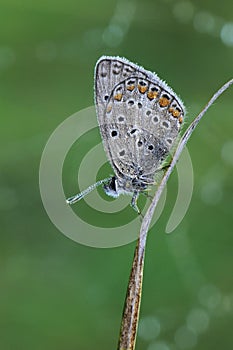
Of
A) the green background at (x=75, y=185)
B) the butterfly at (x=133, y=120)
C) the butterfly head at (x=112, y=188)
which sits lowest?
the butterfly head at (x=112, y=188)

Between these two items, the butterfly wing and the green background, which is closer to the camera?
the butterfly wing

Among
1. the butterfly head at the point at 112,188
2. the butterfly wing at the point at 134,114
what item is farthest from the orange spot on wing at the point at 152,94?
the butterfly head at the point at 112,188

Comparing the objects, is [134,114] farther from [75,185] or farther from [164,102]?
[75,185]

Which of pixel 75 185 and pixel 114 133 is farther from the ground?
pixel 75 185

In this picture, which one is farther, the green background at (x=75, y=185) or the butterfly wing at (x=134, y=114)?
the green background at (x=75, y=185)

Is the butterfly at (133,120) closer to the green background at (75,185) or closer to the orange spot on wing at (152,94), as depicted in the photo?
the orange spot on wing at (152,94)

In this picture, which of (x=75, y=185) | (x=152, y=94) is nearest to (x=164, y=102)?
Result: (x=152, y=94)

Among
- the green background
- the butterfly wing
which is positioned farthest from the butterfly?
the green background

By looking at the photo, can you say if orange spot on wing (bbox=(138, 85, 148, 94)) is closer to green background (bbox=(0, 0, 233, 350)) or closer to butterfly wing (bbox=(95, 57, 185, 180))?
butterfly wing (bbox=(95, 57, 185, 180))
